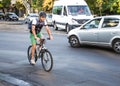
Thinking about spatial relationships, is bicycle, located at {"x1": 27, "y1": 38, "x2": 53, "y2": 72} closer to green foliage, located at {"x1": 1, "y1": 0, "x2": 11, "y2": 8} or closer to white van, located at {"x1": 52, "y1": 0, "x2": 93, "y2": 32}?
white van, located at {"x1": 52, "y1": 0, "x2": 93, "y2": 32}

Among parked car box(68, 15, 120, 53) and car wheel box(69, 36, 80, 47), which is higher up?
parked car box(68, 15, 120, 53)

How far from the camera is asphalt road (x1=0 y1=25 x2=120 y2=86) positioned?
29.5ft

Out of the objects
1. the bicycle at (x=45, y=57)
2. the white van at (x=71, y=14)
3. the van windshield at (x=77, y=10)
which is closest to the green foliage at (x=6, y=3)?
the white van at (x=71, y=14)

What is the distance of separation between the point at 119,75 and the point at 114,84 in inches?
44.1

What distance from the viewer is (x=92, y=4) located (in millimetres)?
A: 56406

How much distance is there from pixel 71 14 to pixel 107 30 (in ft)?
40.2

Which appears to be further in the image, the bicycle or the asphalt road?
the bicycle

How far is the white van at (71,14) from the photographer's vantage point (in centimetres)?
2606

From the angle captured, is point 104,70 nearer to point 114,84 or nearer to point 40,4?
point 114,84

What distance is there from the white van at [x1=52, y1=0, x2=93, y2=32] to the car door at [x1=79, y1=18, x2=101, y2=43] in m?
9.81

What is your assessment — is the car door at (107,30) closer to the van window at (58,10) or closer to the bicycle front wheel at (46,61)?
the bicycle front wheel at (46,61)

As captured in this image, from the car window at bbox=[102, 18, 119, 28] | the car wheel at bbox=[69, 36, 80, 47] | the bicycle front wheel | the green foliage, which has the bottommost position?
the green foliage

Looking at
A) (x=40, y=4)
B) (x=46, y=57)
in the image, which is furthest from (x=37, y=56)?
(x=40, y=4)

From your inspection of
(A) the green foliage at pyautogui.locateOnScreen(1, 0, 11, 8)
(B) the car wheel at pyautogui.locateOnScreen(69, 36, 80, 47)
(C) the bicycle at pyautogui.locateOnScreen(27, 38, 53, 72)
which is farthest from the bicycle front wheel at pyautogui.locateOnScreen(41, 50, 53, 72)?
(A) the green foliage at pyautogui.locateOnScreen(1, 0, 11, 8)
